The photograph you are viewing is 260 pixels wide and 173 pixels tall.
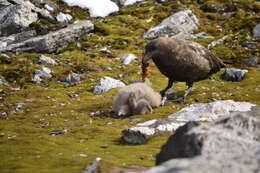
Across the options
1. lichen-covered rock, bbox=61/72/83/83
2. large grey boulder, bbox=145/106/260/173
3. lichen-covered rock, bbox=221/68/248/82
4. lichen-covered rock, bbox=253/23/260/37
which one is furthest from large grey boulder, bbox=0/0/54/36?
large grey boulder, bbox=145/106/260/173

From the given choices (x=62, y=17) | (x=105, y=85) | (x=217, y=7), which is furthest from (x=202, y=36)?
(x=105, y=85)

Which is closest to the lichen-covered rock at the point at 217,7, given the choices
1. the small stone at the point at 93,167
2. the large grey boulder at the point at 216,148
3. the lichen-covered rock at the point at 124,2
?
the lichen-covered rock at the point at 124,2

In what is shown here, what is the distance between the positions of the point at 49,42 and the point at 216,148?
46170 millimetres

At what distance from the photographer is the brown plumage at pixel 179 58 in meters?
21.0

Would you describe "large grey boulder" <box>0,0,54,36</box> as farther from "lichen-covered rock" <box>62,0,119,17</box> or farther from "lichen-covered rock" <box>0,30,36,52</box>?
"lichen-covered rock" <box>62,0,119,17</box>

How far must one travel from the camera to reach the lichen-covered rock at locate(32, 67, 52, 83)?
35469mm

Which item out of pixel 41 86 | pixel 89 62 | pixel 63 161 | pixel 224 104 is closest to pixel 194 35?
pixel 89 62

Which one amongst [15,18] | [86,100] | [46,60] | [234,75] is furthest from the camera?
[15,18]

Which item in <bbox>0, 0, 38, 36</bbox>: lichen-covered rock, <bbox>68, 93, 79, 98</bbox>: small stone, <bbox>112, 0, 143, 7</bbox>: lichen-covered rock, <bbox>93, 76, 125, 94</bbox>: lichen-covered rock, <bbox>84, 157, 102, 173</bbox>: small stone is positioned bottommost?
<bbox>68, 93, 79, 98</bbox>: small stone

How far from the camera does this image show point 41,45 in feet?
164

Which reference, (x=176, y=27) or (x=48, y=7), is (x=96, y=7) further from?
(x=176, y=27)

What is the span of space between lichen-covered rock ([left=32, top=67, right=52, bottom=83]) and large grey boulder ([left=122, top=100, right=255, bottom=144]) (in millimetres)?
20736

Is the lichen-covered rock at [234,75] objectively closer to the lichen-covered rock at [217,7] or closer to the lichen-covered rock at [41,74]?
the lichen-covered rock at [41,74]

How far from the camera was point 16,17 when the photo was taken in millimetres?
62219
